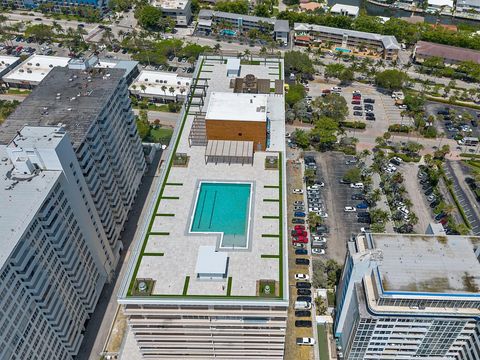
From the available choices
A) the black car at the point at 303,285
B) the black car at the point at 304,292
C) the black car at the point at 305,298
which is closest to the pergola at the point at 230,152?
the black car at the point at 303,285

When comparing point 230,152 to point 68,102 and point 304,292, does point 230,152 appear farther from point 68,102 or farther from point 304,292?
point 68,102

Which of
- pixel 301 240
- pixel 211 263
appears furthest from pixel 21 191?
pixel 301 240

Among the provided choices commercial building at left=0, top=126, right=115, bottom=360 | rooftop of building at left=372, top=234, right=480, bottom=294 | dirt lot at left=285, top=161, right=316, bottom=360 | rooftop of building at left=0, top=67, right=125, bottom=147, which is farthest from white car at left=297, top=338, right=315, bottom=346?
rooftop of building at left=0, top=67, right=125, bottom=147

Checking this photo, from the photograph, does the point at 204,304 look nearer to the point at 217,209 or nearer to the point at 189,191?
the point at 217,209

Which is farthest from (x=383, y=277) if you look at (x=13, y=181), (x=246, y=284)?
(x=13, y=181)

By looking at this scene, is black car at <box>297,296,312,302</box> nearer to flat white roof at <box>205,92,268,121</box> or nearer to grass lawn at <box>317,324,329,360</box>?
grass lawn at <box>317,324,329,360</box>
